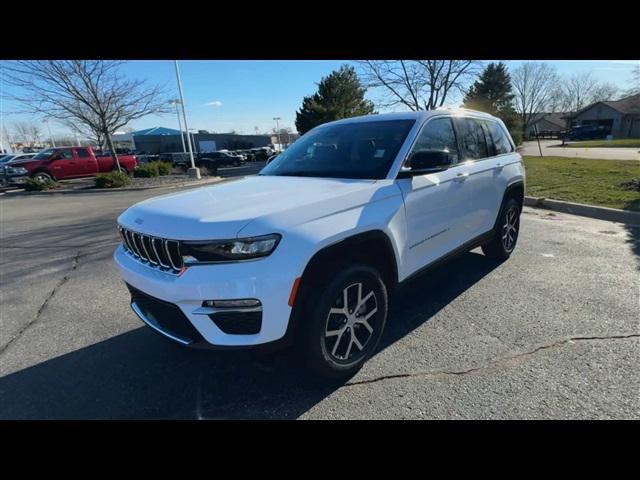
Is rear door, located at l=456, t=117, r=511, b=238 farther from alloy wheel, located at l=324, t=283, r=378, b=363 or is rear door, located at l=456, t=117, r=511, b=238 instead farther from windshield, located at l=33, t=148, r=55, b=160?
windshield, located at l=33, t=148, r=55, b=160

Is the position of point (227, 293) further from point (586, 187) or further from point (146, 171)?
point (146, 171)

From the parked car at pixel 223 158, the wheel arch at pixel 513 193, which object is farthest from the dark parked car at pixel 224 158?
the wheel arch at pixel 513 193

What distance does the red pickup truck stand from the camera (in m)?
18.8

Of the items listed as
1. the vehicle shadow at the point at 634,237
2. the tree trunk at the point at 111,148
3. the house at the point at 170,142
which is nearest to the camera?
the vehicle shadow at the point at 634,237

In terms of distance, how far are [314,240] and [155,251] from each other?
1013mm

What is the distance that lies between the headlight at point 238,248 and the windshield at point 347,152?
3.91ft

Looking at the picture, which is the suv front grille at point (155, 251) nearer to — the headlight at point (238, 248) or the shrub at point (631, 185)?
the headlight at point (238, 248)

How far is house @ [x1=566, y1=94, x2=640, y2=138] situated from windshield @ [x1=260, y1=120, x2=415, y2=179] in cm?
6948

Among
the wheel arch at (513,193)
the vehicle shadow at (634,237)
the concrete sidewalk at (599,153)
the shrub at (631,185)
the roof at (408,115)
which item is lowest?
the concrete sidewalk at (599,153)

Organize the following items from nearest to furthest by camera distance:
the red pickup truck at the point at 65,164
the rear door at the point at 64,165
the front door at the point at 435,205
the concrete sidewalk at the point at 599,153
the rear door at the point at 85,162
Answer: the front door at the point at 435,205 → the red pickup truck at the point at 65,164 → the rear door at the point at 64,165 → the rear door at the point at 85,162 → the concrete sidewalk at the point at 599,153

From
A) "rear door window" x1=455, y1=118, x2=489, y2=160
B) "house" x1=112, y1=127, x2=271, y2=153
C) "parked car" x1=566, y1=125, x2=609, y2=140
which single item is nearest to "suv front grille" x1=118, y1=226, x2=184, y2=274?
"rear door window" x1=455, y1=118, x2=489, y2=160

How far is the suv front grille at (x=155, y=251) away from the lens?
2141 millimetres
